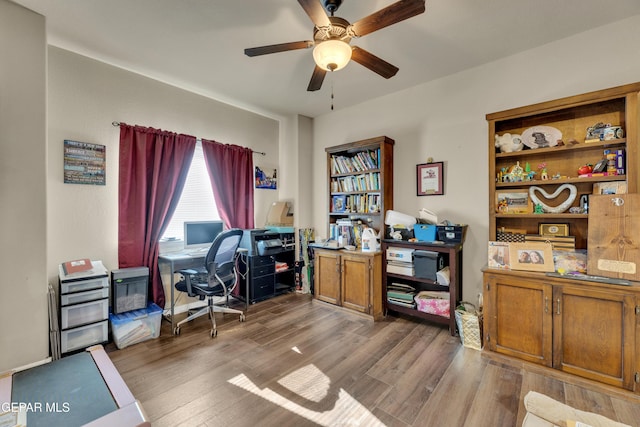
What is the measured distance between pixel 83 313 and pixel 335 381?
87.8 inches

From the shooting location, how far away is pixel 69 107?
254 cm

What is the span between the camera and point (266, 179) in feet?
13.8

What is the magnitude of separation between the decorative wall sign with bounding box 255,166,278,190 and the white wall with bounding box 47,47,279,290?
3.56 ft

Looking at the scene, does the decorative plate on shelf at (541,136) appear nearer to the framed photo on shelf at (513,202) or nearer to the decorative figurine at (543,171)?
the decorative figurine at (543,171)

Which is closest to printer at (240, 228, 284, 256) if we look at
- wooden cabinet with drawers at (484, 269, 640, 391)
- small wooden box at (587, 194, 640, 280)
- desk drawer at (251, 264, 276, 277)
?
desk drawer at (251, 264, 276, 277)

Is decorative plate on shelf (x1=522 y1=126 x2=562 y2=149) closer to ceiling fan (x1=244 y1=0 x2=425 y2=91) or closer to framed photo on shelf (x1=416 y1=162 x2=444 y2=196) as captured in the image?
framed photo on shelf (x1=416 y1=162 x2=444 y2=196)

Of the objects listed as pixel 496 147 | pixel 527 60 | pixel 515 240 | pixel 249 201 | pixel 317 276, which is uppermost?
pixel 527 60

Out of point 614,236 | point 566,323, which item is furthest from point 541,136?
point 566,323

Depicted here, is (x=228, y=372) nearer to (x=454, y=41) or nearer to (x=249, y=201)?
(x=249, y=201)

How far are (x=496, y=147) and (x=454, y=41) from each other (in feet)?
3.37

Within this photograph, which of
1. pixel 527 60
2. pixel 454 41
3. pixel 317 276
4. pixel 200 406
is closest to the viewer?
pixel 200 406

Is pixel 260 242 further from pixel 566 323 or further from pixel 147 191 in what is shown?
pixel 566 323

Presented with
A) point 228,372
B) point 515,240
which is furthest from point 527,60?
point 228,372

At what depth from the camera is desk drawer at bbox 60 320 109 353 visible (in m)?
2.27
